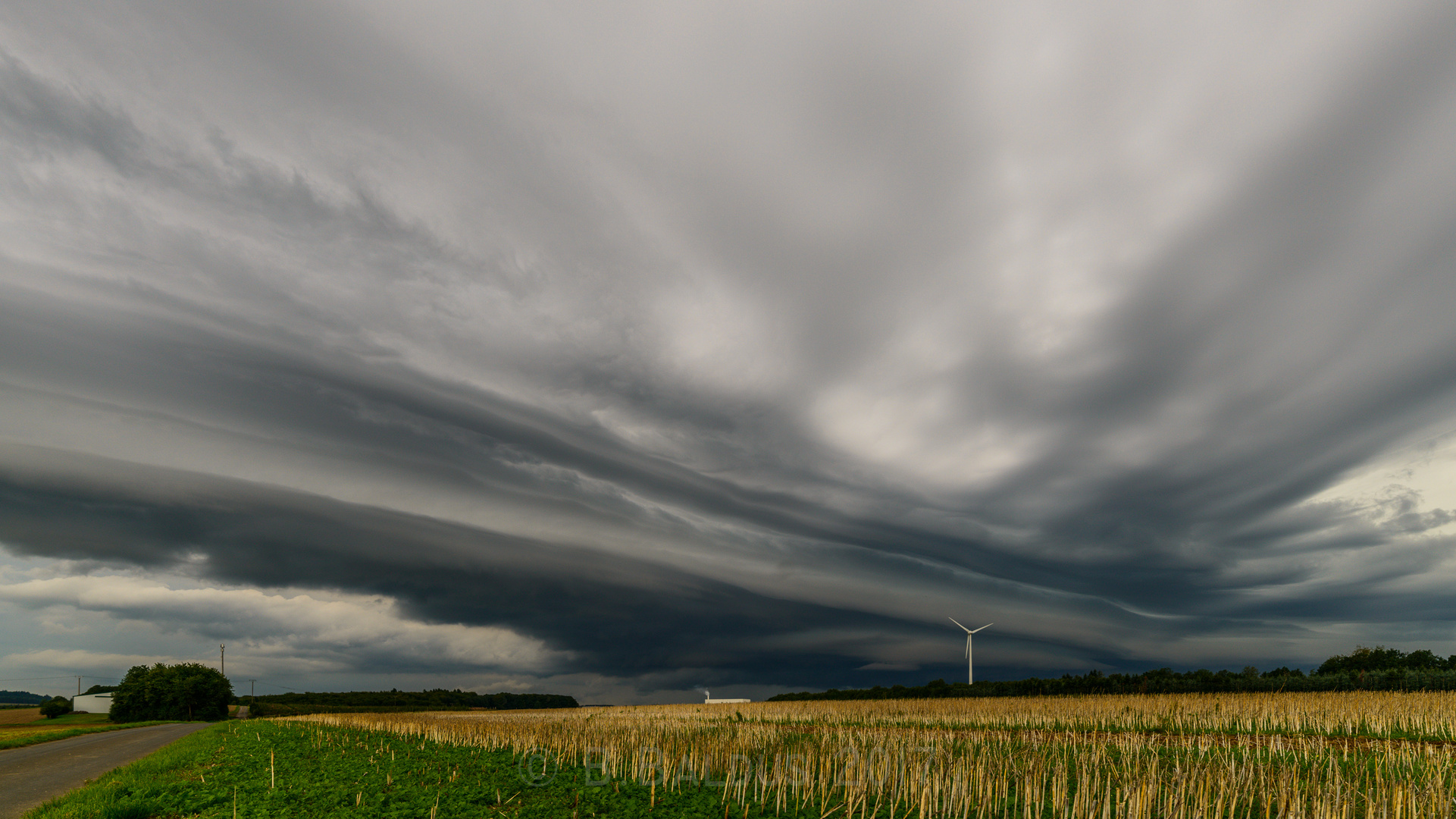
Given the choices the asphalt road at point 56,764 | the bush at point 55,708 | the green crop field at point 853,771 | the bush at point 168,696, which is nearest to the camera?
the green crop field at point 853,771

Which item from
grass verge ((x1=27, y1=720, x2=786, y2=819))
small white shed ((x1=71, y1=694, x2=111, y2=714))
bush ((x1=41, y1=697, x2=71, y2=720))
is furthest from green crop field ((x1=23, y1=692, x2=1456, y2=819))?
small white shed ((x1=71, y1=694, x2=111, y2=714))

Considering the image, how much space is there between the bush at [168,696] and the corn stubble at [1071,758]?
92.0 m

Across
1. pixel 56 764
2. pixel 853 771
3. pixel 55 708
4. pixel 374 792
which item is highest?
pixel 374 792

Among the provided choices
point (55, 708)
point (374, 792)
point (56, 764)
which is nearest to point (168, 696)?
point (55, 708)

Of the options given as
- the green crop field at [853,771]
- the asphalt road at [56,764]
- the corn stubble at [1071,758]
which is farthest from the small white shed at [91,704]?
the green crop field at [853,771]

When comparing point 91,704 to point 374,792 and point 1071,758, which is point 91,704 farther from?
point 1071,758

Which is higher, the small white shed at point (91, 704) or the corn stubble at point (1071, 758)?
the corn stubble at point (1071, 758)

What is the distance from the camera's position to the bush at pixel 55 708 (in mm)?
129250

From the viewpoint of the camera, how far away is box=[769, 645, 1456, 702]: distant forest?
221 ft

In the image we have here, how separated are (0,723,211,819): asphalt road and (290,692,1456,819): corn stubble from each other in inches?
695

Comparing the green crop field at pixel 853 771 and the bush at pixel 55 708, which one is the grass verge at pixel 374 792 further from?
the bush at pixel 55 708

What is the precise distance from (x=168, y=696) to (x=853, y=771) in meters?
154

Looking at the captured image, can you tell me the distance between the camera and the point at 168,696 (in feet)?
417

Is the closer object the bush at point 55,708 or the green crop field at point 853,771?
the green crop field at point 853,771
